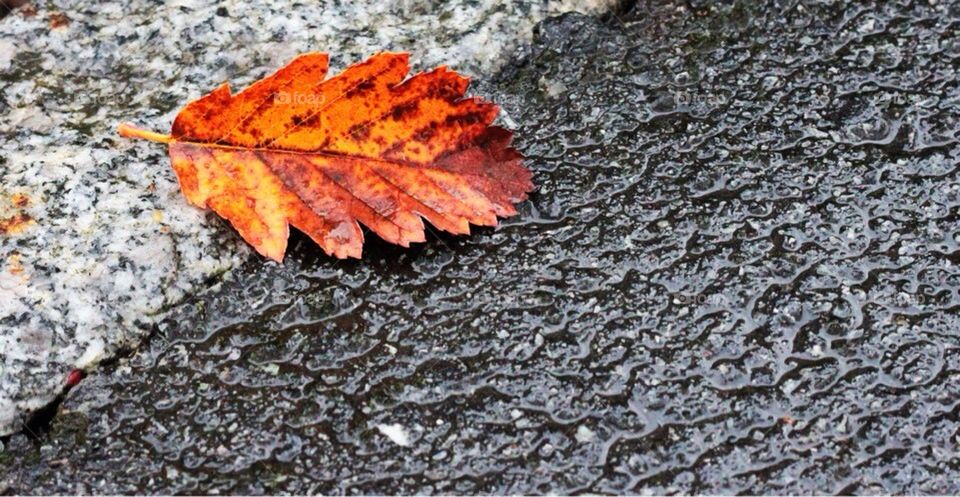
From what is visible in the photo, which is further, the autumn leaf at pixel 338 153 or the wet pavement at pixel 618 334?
the autumn leaf at pixel 338 153

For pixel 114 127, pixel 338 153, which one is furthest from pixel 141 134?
pixel 338 153

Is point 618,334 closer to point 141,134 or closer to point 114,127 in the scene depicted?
point 141,134

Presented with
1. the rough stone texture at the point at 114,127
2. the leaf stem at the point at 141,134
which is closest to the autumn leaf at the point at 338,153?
the leaf stem at the point at 141,134

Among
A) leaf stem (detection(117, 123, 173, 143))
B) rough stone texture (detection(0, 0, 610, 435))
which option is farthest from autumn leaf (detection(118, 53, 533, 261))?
rough stone texture (detection(0, 0, 610, 435))

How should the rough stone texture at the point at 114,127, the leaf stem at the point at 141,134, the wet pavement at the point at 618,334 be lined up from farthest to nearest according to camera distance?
the leaf stem at the point at 141,134
the rough stone texture at the point at 114,127
the wet pavement at the point at 618,334

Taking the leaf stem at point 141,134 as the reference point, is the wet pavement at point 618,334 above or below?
below

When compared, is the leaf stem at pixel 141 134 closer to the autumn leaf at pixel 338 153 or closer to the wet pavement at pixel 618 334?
the autumn leaf at pixel 338 153

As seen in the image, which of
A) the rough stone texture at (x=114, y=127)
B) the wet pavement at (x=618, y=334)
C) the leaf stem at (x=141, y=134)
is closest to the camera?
the wet pavement at (x=618, y=334)
